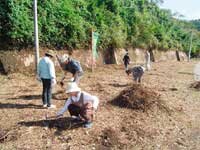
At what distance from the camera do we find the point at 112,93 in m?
12.3

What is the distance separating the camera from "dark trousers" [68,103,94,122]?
304 inches

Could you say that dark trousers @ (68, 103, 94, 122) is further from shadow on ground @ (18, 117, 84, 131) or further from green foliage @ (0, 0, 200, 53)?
green foliage @ (0, 0, 200, 53)

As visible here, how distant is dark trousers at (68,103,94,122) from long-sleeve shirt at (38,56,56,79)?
64.1 inches

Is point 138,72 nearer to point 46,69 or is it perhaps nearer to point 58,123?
point 46,69

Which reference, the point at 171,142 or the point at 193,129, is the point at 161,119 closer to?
the point at 193,129

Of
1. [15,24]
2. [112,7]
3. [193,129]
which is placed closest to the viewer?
[193,129]

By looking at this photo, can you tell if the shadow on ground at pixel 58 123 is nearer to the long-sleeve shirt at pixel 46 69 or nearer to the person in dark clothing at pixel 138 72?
the long-sleeve shirt at pixel 46 69

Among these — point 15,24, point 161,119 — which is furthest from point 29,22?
point 161,119

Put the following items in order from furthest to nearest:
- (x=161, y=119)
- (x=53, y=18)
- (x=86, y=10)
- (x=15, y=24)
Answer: (x=86, y=10), (x=53, y=18), (x=15, y=24), (x=161, y=119)

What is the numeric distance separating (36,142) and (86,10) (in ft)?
53.3

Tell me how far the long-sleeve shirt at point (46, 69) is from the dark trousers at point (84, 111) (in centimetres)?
163

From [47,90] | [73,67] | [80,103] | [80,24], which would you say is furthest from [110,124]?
[80,24]

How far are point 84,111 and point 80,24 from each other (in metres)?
13.0

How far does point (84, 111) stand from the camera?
25.4 feet
